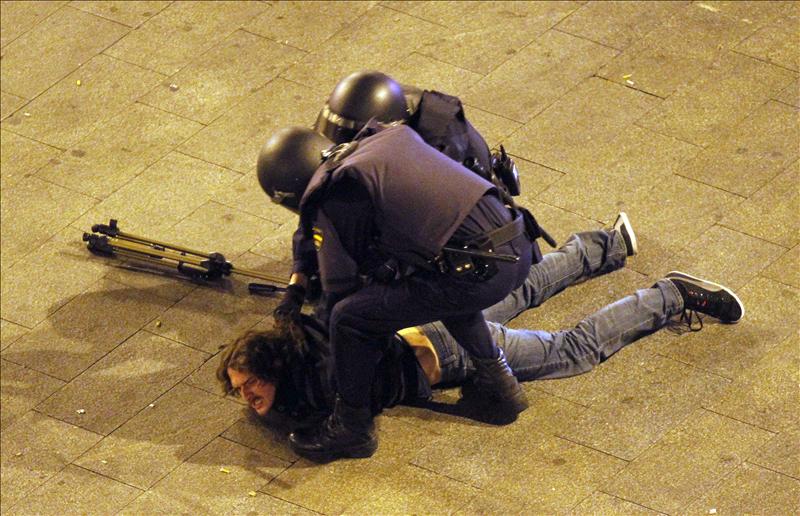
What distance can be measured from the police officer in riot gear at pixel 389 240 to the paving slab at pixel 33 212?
8.12 ft

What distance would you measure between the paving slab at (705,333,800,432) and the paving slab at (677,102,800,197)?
137 cm

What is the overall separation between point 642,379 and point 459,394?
0.91 metres

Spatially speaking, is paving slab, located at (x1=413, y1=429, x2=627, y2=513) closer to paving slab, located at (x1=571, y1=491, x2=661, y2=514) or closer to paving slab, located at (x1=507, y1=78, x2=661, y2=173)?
paving slab, located at (x1=571, y1=491, x2=661, y2=514)

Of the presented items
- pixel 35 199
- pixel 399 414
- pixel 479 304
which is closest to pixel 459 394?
pixel 399 414

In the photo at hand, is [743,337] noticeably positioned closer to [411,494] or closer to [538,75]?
[411,494]

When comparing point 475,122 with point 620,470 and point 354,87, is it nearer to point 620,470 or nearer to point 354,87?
point 354,87

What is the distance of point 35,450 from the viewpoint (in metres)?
7.61

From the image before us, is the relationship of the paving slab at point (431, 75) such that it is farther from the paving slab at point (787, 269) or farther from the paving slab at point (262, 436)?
the paving slab at point (262, 436)

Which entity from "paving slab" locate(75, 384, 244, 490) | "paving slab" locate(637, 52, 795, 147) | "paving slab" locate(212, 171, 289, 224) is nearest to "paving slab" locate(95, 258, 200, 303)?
"paving slab" locate(212, 171, 289, 224)

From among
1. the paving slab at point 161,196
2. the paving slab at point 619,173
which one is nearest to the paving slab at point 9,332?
the paving slab at point 161,196

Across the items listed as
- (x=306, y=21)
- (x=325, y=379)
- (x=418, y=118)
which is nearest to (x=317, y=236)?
(x=418, y=118)

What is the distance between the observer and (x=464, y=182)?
653 centimetres

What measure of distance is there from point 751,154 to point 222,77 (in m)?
3.52

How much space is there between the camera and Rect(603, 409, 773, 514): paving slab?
6.81m
